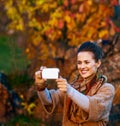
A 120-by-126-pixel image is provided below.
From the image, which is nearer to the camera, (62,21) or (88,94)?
(88,94)

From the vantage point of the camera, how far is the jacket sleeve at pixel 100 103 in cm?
374

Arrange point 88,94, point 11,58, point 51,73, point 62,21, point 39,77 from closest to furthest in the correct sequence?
point 51,73 → point 39,77 → point 88,94 → point 62,21 → point 11,58

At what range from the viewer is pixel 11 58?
32.1 feet

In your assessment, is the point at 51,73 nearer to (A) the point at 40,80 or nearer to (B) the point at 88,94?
(A) the point at 40,80

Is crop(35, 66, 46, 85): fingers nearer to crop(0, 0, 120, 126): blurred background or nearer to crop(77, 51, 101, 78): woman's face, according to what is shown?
crop(77, 51, 101, 78): woman's face

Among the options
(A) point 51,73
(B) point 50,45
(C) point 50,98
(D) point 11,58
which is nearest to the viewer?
(A) point 51,73

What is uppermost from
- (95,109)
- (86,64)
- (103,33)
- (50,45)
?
(103,33)

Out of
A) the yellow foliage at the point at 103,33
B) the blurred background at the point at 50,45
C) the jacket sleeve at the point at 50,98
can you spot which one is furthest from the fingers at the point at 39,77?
the yellow foliage at the point at 103,33

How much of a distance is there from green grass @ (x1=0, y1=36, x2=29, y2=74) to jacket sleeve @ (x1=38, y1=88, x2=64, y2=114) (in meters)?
4.02

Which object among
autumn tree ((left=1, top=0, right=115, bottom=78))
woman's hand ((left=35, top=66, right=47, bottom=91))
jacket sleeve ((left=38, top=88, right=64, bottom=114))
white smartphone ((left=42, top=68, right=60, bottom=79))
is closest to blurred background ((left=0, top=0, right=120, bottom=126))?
autumn tree ((left=1, top=0, right=115, bottom=78))

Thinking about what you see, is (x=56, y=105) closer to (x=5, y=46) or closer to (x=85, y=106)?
(x=85, y=106)

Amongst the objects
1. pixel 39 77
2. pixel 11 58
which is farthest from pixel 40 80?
pixel 11 58

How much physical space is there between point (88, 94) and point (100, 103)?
143 mm

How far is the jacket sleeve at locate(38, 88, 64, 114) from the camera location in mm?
3933
